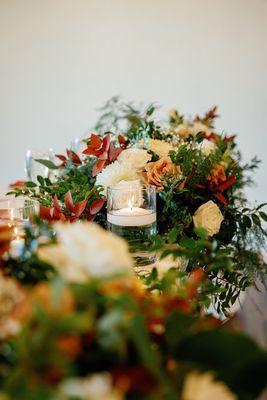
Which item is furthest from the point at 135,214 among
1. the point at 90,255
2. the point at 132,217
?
the point at 90,255

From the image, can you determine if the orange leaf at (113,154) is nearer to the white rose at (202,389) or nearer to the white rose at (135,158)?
the white rose at (135,158)

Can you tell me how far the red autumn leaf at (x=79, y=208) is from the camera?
108 centimetres

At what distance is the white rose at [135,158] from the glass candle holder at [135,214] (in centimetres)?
9

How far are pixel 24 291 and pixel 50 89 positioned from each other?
3473 mm

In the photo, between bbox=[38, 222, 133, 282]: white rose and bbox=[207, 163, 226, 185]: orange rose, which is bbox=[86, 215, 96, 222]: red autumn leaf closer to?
bbox=[207, 163, 226, 185]: orange rose

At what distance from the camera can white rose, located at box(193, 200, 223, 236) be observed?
42.7 inches

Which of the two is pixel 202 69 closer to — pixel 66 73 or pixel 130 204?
pixel 66 73

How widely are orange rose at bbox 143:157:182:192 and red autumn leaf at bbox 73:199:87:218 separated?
0.17 m

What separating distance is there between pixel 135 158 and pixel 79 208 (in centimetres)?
19

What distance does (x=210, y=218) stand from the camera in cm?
109

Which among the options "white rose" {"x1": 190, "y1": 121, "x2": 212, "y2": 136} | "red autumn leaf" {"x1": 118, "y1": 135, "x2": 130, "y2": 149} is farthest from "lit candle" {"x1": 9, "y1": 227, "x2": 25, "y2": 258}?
"white rose" {"x1": 190, "y1": 121, "x2": 212, "y2": 136}

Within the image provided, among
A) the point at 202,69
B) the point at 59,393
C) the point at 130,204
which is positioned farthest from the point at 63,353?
the point at 202,69

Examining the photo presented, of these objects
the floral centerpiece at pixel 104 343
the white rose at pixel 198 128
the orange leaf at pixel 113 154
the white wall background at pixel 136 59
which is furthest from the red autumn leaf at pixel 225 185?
the white wall background at pixel 136 59

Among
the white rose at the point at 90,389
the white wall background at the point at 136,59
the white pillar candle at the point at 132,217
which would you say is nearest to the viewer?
the white rose at the point at 90,389
